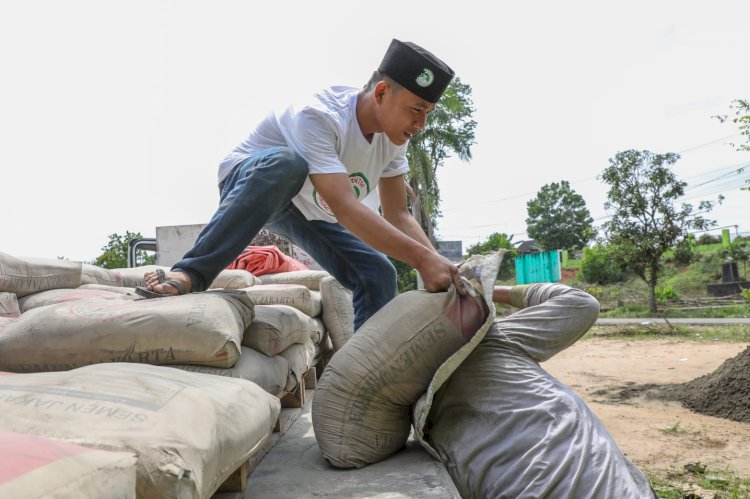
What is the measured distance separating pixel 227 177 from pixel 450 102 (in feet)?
58.5

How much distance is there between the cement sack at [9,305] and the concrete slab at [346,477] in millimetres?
1586

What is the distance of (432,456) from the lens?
1.83 meters

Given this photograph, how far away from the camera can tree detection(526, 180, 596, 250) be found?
55250mm

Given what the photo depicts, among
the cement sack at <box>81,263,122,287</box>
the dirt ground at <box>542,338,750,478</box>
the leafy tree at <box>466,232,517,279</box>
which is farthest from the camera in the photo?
the leafy tree at <box>466,232,517,279</box>

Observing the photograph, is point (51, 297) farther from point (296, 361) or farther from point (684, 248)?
point (684, 248)

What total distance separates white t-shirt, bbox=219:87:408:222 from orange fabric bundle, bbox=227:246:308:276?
2849mm

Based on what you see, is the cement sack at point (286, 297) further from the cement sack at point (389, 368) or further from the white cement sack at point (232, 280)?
the cement sack at point (389, 368)

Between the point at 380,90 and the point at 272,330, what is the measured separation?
96 centimetres

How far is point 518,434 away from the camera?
1692mm

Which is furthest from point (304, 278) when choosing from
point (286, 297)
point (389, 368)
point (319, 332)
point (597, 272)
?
point (597, 272)

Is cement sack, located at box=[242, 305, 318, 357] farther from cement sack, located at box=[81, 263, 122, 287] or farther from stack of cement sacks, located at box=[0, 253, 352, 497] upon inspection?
cement sack, located at box=[81, 263, 122, 287]

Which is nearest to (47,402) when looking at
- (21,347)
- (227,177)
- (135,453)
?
(135,453)

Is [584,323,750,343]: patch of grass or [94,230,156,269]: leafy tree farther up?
[94,230,156,269]: leafy tree

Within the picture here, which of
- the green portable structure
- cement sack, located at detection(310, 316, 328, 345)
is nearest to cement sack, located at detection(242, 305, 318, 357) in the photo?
cement sack, located at detection(310, 316, 328, 345)
